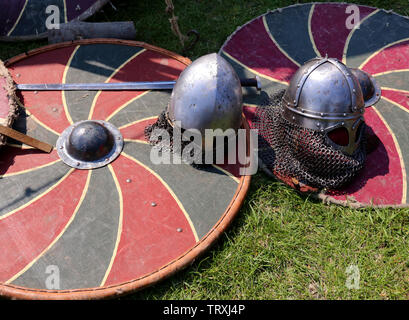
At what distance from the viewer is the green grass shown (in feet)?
11.0

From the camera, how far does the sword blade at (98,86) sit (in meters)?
4.50

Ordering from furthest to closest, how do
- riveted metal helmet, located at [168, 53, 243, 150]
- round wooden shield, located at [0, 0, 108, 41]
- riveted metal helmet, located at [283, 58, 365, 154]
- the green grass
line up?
1. round wooden shield, located at [0, 0, 108, 41]
2. riveted metal helmet, located at [283, 58, 365, 154]
3. riveted metal helmet, located at [168, 53, 243, 150]
4. the green grass

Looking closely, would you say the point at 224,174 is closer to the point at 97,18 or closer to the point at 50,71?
the point at 50,71

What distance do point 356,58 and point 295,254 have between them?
298 centimetres

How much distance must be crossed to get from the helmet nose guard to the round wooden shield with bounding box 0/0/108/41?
3.36m

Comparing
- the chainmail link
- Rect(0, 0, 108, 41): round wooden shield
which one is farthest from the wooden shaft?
the chainmail link

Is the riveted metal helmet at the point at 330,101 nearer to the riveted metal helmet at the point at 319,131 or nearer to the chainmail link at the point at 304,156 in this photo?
the riveted metal helmet at the point at 319,131

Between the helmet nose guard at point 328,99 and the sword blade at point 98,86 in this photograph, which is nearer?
the helmet nose guard at point 328,99

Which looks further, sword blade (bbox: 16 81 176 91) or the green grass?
sword blade (bbox: 16 81 176 91)

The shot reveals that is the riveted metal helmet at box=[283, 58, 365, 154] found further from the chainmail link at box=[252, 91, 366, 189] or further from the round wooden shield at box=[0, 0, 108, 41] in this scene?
the round wooden shield at box=[0, 0, 108, 41]

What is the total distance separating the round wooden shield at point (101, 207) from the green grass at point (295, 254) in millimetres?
201

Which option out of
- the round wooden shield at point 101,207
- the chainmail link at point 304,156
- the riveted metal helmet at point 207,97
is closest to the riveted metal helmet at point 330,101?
the chainmail link at point 304,156
